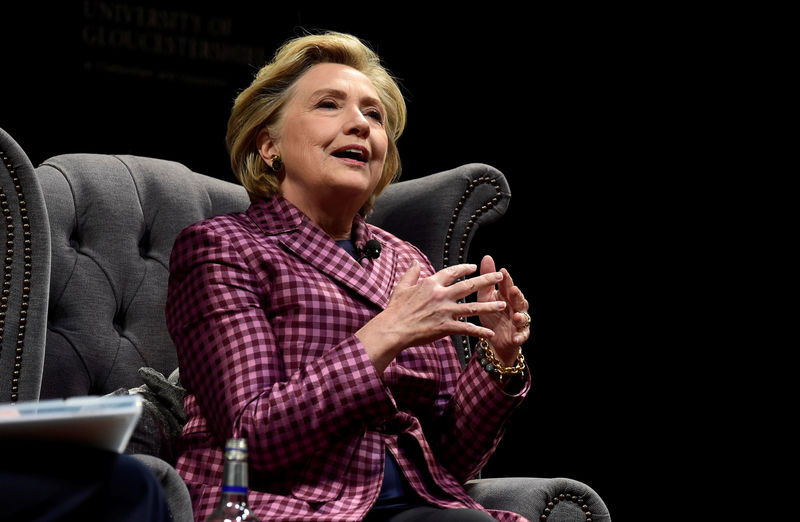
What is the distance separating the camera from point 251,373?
1486mm

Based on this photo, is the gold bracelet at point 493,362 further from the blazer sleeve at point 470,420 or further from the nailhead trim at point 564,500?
the nailhead trim at point 564,500

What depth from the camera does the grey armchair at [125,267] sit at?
154 centimetres

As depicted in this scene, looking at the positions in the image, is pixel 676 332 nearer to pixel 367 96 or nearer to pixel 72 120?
pixel 367 96

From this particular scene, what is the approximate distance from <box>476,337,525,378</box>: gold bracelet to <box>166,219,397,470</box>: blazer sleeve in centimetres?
28

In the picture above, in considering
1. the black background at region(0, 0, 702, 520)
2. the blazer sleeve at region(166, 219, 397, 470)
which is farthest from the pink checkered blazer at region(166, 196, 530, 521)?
the black background at region(0, 0, 702, 520)

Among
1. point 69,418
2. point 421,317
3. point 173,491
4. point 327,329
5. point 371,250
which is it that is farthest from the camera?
point 371,250

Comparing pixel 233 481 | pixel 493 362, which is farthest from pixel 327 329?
A: pixel 233 481

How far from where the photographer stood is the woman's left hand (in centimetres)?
164

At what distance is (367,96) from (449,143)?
1.24 metres

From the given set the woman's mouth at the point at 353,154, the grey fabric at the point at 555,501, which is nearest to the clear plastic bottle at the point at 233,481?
the grey fabric at the point at 555,501

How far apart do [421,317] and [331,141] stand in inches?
18.9

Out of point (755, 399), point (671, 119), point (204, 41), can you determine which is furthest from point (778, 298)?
point (204, 41)

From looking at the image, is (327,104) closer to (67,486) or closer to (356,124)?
(356,124)

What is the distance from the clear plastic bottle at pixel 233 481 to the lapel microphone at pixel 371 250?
85 cm
